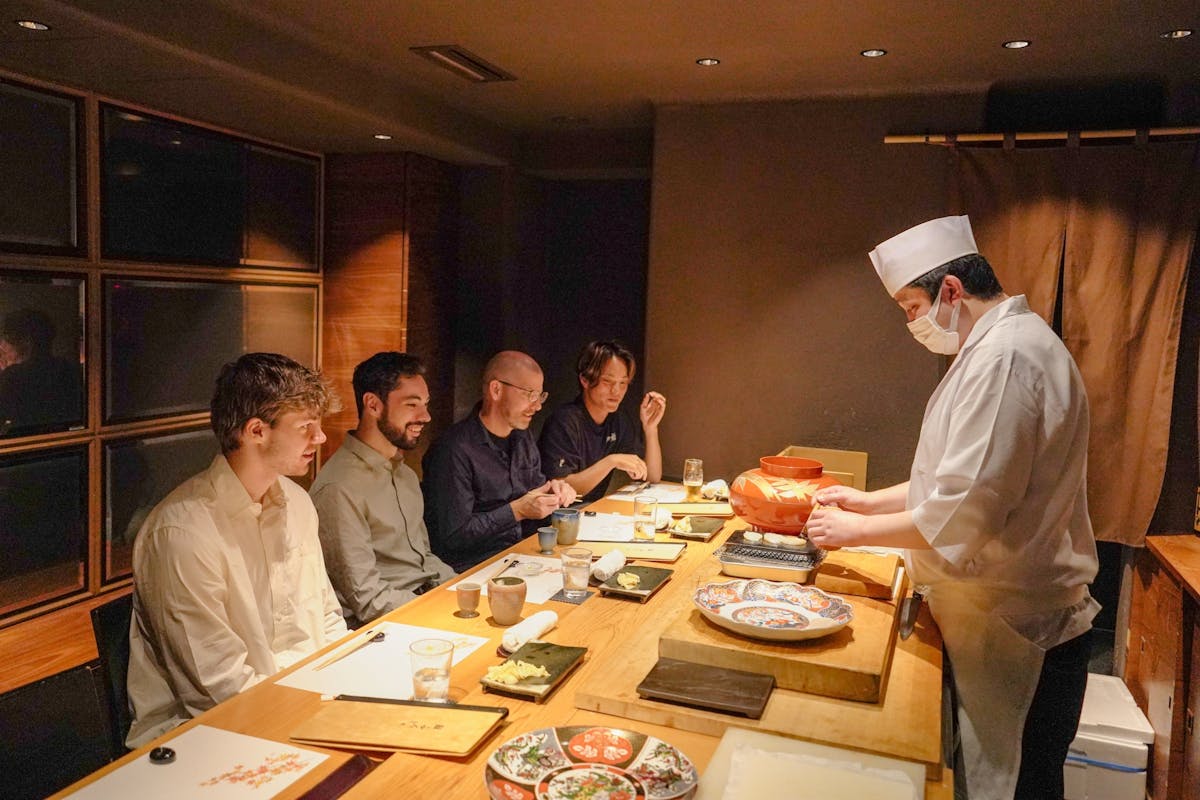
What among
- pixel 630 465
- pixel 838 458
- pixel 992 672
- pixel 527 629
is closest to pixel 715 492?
pixel 630 465

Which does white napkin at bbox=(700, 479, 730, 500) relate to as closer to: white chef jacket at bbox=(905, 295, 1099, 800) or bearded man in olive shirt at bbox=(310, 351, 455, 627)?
bearded man in olive shirt at bbox=(310, 351, 455, 627)

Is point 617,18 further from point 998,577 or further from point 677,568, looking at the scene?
point 998,577

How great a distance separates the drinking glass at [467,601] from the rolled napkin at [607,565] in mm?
336

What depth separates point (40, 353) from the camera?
10.9 ft

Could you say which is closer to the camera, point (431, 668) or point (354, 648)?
point (431, 668)

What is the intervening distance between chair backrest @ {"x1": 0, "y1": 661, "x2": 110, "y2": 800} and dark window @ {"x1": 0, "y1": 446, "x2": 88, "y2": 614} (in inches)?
27.3

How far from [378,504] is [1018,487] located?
163 centimetres

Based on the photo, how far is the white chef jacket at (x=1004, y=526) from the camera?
5.65 feet

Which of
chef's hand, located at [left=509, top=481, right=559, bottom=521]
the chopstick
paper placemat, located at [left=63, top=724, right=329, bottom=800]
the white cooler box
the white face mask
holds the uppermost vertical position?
the white face mask

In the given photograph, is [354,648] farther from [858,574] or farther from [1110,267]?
[1110,267]

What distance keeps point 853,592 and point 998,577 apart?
0.29m

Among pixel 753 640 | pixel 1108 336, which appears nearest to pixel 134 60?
pixel 753 640

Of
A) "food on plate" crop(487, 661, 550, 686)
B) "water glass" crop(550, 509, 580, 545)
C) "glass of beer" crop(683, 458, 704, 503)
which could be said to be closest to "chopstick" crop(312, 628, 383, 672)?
"food on plate" crop(487, 661, 550, 686)

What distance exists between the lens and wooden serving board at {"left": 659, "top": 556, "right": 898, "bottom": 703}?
1492mm
